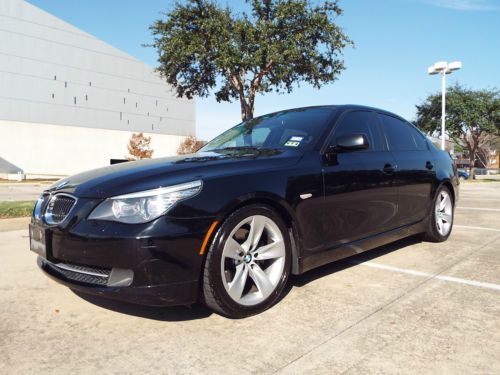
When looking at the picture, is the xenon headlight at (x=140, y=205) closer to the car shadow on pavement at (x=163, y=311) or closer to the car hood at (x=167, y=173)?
the car hood at (x=167, y=173)

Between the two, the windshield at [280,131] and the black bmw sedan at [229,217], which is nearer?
the black bmw sedan at [229,217]

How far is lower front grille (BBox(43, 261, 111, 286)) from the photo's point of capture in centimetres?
241

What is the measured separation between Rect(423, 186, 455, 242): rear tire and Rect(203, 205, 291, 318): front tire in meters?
2.56

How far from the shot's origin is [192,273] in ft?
7.91

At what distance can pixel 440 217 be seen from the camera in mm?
4910

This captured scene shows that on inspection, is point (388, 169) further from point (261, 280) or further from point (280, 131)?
point (261, 280)

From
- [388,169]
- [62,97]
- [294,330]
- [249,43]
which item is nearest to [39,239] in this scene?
Result: [294,330]

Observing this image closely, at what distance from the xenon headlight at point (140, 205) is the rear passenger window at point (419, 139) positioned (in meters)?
3.23

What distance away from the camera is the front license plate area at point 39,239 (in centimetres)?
267

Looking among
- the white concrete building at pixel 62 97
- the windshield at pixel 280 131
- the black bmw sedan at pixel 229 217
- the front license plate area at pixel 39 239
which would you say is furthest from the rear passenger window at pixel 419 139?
the white concrete building at pixel 62 97

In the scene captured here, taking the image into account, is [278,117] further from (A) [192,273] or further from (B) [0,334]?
(B) [0,334]

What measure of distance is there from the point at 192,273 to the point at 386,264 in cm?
226

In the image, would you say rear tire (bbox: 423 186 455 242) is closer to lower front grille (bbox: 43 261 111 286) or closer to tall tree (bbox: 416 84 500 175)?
lower front grille (bbox: 43 261 111 286)

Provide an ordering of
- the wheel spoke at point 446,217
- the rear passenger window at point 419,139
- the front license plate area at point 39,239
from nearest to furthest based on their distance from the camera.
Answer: the front license plate area at point 39,239 < the rear passenger window at point 419,139 < the wheel spoke at point 446,217
